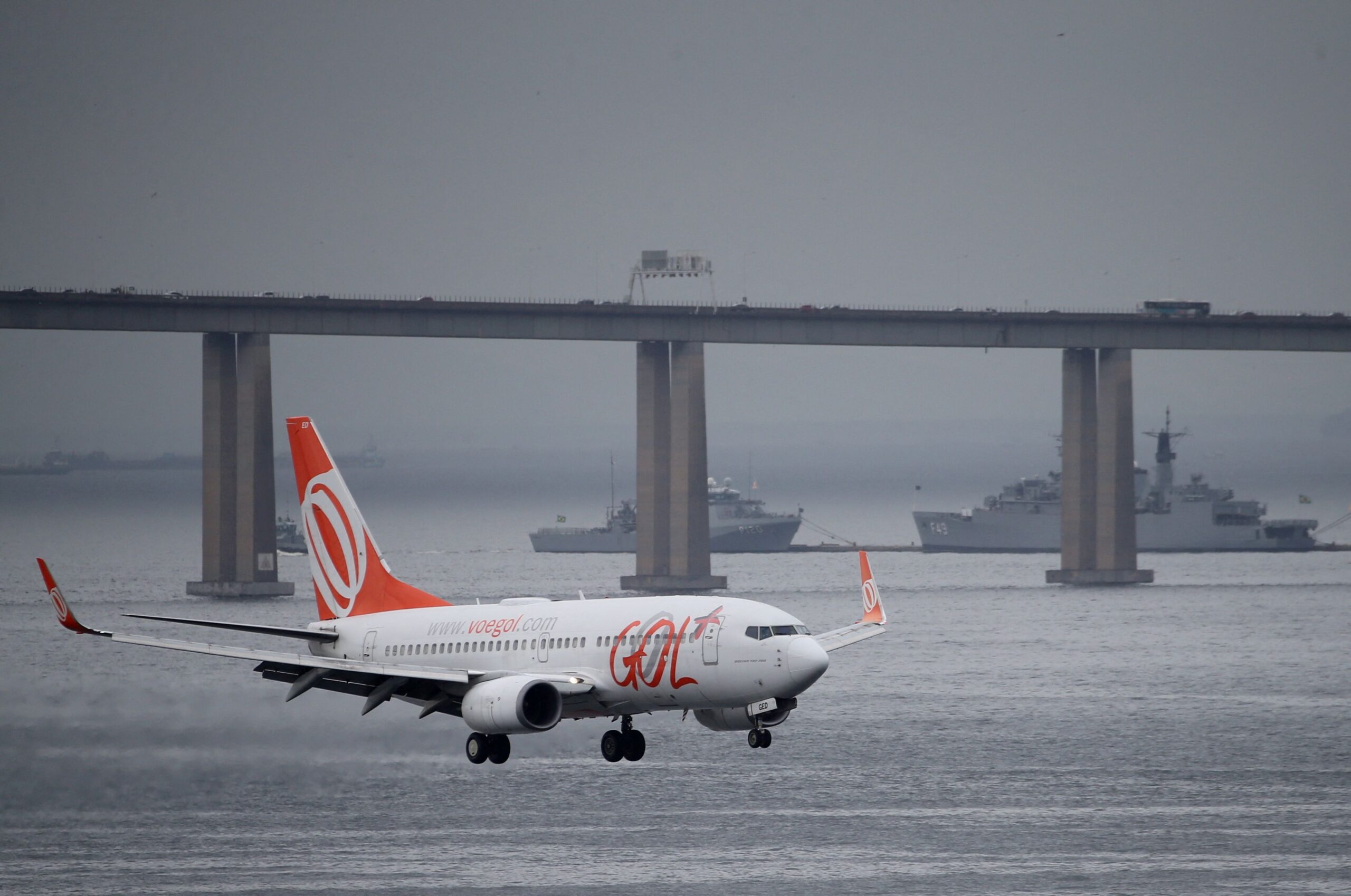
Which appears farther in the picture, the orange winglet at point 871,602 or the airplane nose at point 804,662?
the orange winglet at point 871,602

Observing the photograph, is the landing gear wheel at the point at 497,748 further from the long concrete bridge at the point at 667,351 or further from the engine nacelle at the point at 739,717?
the long concrete bridge at the point at 667,351

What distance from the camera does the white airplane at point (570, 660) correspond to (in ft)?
188

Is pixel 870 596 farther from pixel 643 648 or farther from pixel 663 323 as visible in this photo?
pixel 663 323

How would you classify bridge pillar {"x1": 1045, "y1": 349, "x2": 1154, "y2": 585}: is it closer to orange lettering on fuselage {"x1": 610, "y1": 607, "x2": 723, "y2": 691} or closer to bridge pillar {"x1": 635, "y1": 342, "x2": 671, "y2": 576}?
bridge pillar {"x1": 635, "y1": 342, "x2": 671, "y2": 576}

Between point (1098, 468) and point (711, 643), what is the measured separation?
140174 mm

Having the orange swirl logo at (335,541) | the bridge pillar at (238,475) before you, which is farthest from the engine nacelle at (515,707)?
the bridge pillar at (238,475)

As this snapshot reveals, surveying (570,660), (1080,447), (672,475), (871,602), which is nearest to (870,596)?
(871,602)

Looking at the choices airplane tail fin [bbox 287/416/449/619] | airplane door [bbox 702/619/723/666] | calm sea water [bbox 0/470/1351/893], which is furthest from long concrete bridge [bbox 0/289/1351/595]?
airplane door [bbox 702/619/723/666]

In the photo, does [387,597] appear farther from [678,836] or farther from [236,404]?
[236,404]

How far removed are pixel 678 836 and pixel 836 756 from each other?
22295 mm

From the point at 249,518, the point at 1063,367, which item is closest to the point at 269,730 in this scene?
the point at 249,518

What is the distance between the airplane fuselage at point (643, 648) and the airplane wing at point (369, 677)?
669mm

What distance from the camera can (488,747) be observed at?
61.7 metres

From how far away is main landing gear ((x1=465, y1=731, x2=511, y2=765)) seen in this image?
61438mm
